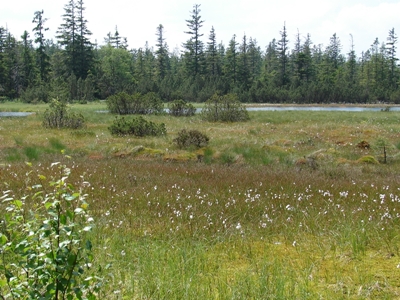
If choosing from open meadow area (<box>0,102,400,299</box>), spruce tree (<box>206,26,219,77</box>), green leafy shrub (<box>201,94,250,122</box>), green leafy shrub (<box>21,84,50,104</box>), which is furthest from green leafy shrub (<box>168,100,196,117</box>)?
spruce tree (<box>206,26,219,77</box>)

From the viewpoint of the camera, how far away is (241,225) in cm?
638

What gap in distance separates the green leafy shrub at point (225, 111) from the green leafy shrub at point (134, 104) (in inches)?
283

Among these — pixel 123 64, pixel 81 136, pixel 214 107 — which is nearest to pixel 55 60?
pixel 123 64

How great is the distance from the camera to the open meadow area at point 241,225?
4062 millimetres

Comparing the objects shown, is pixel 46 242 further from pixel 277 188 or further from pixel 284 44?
pixel 284 44

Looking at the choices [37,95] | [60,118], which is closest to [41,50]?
[37,95]

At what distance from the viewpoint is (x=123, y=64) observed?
84.1 metres

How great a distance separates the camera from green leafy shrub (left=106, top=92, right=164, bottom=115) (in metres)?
36.5

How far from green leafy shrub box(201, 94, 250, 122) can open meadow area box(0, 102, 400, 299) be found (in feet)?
55.1

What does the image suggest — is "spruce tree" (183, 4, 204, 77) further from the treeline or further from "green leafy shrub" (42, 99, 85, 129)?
"green leafy shrub" (42, 99, 85, 129)

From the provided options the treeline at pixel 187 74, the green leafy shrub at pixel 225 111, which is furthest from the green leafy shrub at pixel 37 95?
the green leafy shrub at pixel 225 111

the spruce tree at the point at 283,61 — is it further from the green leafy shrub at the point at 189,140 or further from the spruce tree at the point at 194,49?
the green leafy shrub at the point at 189,140

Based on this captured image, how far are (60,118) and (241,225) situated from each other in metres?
22.1

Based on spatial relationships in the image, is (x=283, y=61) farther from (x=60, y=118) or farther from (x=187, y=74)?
(x=60, y=118)
